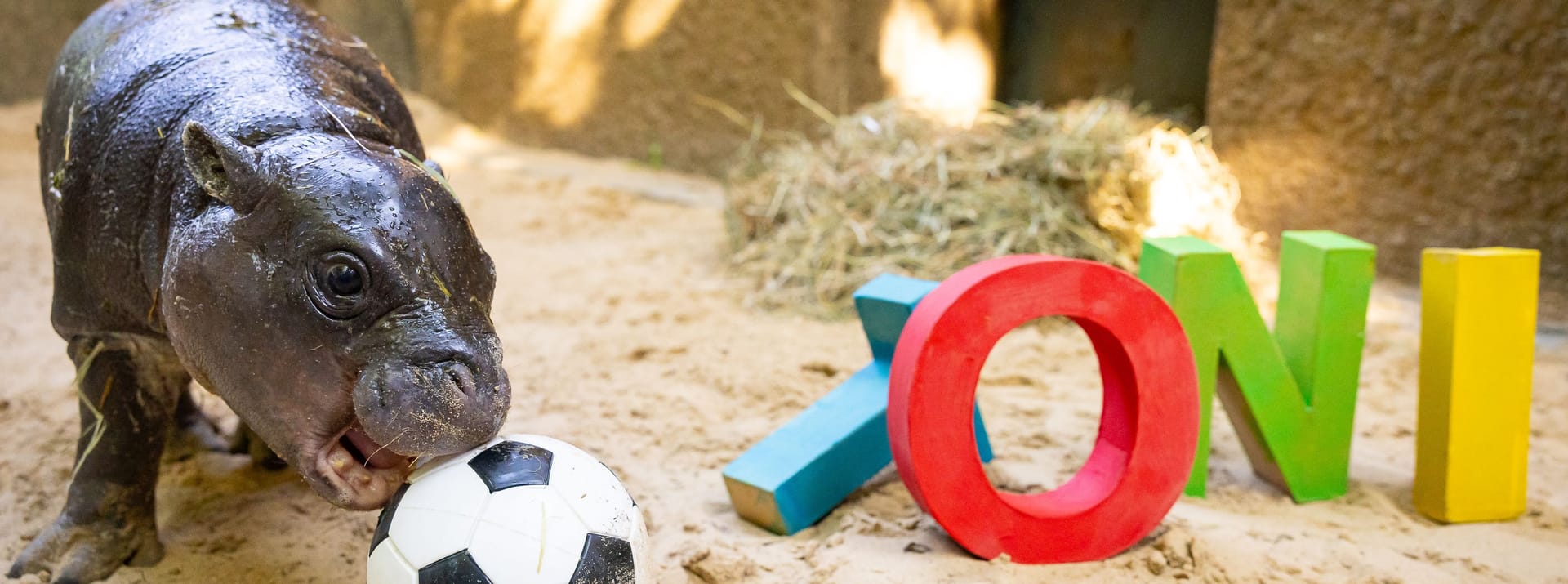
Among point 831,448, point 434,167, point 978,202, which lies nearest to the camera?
point 434,167

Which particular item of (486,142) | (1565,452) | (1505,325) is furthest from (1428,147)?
(486,142)

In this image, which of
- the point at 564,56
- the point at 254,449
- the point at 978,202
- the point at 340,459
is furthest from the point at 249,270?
the point at 564,56

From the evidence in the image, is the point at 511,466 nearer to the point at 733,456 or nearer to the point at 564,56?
the point at 733,456

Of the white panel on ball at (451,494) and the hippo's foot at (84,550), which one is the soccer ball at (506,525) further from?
the hippo's foot at (84,550)

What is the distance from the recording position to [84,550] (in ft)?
7.42

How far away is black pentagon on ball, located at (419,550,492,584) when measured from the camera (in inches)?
66.6

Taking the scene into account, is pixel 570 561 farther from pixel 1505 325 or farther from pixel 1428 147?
pixel 1428 147

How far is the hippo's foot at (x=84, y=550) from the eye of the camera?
2240 mm

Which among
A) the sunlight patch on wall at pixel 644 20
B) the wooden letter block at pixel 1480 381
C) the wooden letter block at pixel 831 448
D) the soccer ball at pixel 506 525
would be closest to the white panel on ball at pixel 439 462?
the soccer ball at pixel 506 525

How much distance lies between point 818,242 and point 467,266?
269cm

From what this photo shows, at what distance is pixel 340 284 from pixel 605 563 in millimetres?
601

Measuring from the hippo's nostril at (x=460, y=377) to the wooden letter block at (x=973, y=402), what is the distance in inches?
33.4

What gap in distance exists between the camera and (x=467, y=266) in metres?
1.81

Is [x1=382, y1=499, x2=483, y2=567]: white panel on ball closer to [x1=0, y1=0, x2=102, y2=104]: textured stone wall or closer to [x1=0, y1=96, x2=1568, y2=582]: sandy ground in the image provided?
[x1=0, y1=96, x2=1568, y2=582]: sandy ground
